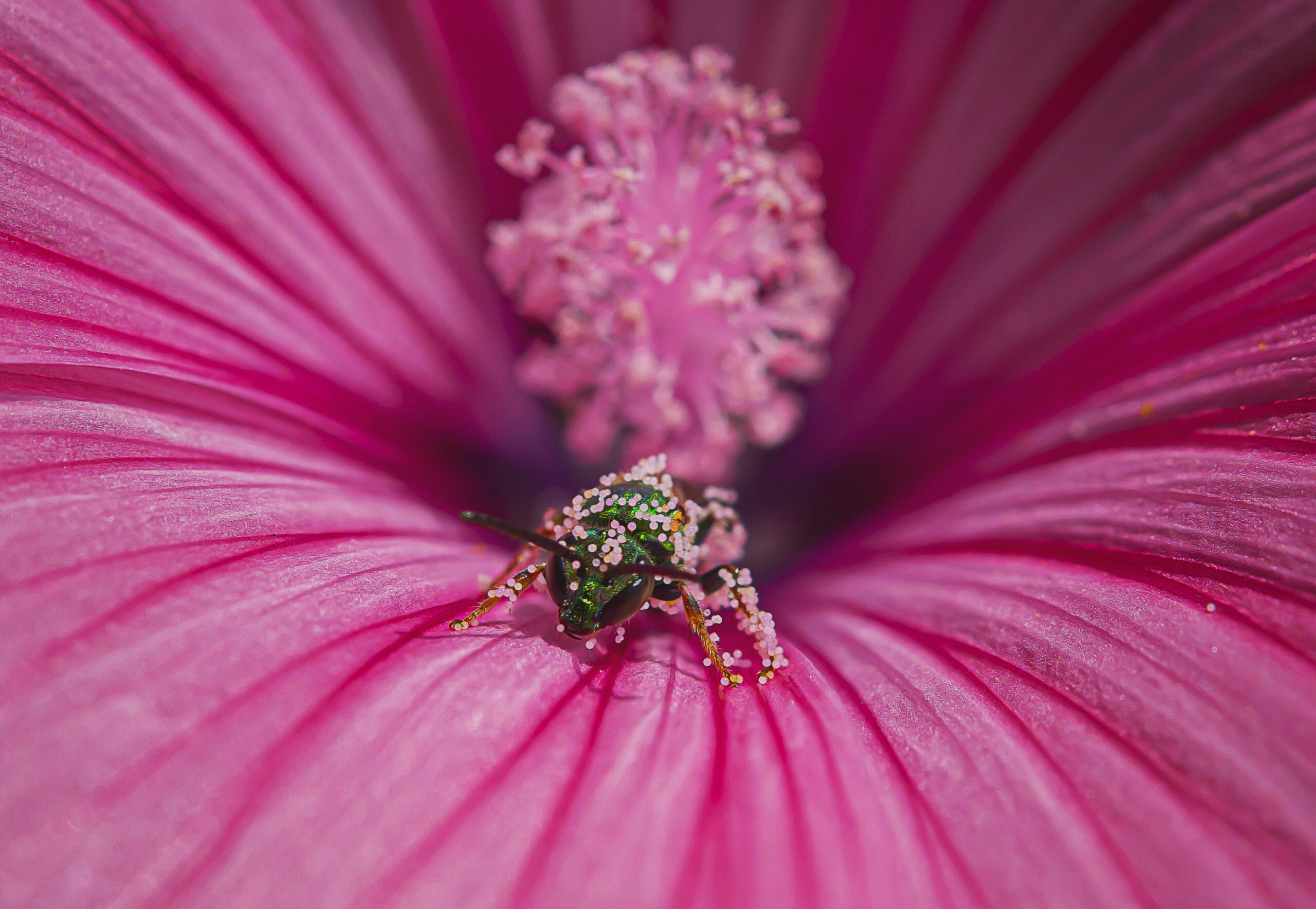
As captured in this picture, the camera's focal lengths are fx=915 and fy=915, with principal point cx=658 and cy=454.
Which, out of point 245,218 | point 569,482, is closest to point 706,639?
point 569,482

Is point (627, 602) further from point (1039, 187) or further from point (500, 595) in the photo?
point (1039, 187)

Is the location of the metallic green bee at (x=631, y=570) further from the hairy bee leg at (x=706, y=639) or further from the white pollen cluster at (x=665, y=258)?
the white pollen cluster at (x=665, y=258)

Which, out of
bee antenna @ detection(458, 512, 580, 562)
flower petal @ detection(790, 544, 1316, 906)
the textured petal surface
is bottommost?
flower petal @ detection(790, 544, 1316, 906)

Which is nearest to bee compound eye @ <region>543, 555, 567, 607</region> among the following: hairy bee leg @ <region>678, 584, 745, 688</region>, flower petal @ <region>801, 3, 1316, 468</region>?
hairy bee leg @ <region>678, 584, 745, 688</region>

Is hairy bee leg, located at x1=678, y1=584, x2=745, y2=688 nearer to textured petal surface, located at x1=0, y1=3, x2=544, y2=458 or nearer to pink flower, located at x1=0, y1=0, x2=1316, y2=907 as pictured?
pink flower, located at x1=0, y1=0, x2=1316, y2=907

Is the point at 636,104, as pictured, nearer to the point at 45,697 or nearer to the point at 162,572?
the point at 162,572

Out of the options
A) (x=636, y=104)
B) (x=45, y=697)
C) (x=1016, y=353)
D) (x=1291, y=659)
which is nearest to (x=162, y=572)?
(x=45, y=697)

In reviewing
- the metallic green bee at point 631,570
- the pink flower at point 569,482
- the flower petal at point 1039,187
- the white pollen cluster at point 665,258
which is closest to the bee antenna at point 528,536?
the metallic green bee at point 631,570
